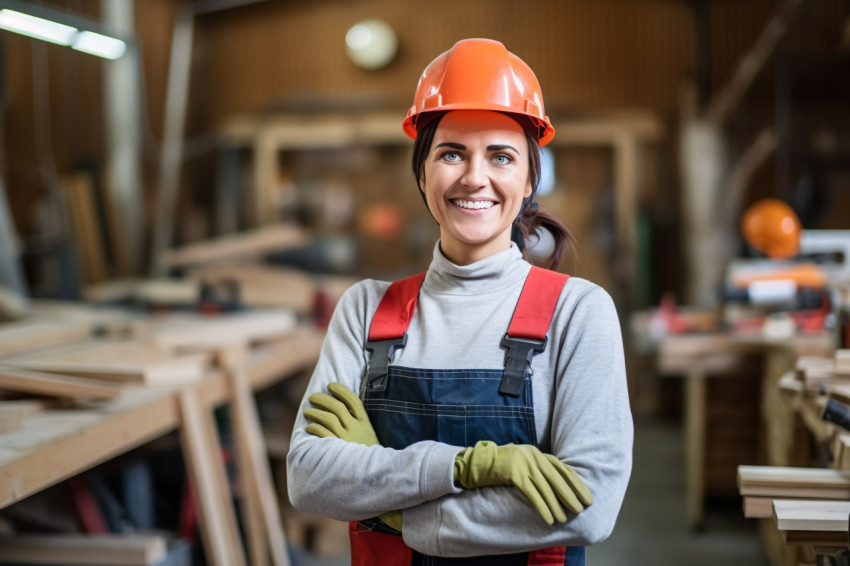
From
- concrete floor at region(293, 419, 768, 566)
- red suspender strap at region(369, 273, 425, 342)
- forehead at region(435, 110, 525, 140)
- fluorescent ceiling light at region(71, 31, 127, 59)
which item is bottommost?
concrete floor at region(293, 419, 768, 566)

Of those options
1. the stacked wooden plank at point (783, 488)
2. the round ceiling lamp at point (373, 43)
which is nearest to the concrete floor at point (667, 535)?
the stacked wooden plank at point (783, 488)

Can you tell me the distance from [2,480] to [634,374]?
5768 millimetres

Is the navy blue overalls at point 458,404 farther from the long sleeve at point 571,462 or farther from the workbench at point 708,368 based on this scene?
the workbench at point 708,368

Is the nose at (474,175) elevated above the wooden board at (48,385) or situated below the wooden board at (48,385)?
above

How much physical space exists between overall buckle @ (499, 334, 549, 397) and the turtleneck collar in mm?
131

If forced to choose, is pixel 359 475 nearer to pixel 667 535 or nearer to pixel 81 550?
pixel 81 550

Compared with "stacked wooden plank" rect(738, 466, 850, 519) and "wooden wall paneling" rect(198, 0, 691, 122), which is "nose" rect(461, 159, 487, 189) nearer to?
"stacked wooden plank" rect(738, 466, 850, 519)

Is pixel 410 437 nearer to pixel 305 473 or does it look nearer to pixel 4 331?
pixel 305 473

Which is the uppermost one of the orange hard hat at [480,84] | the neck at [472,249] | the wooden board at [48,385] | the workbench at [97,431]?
the orange hard hat at [480,84]

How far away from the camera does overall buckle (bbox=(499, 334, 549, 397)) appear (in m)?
1.41

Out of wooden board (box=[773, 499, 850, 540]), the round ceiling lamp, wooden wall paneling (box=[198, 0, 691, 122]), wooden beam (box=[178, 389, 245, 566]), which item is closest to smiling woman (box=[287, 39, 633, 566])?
wooden board (box=[773, 499, 850, 540])

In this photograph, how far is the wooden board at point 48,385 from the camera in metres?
2.31

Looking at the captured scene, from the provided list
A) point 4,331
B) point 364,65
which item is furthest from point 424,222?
point 4,331

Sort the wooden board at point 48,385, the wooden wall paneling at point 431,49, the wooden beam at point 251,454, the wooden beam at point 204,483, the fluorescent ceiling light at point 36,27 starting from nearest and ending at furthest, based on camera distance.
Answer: the wooden board at point 48,385
the fluorescent ceiling light at point 36,27
the wooden beam at point 204,483
the wooden beam at point 251,454
the wooden wall paneling at point 431,49
